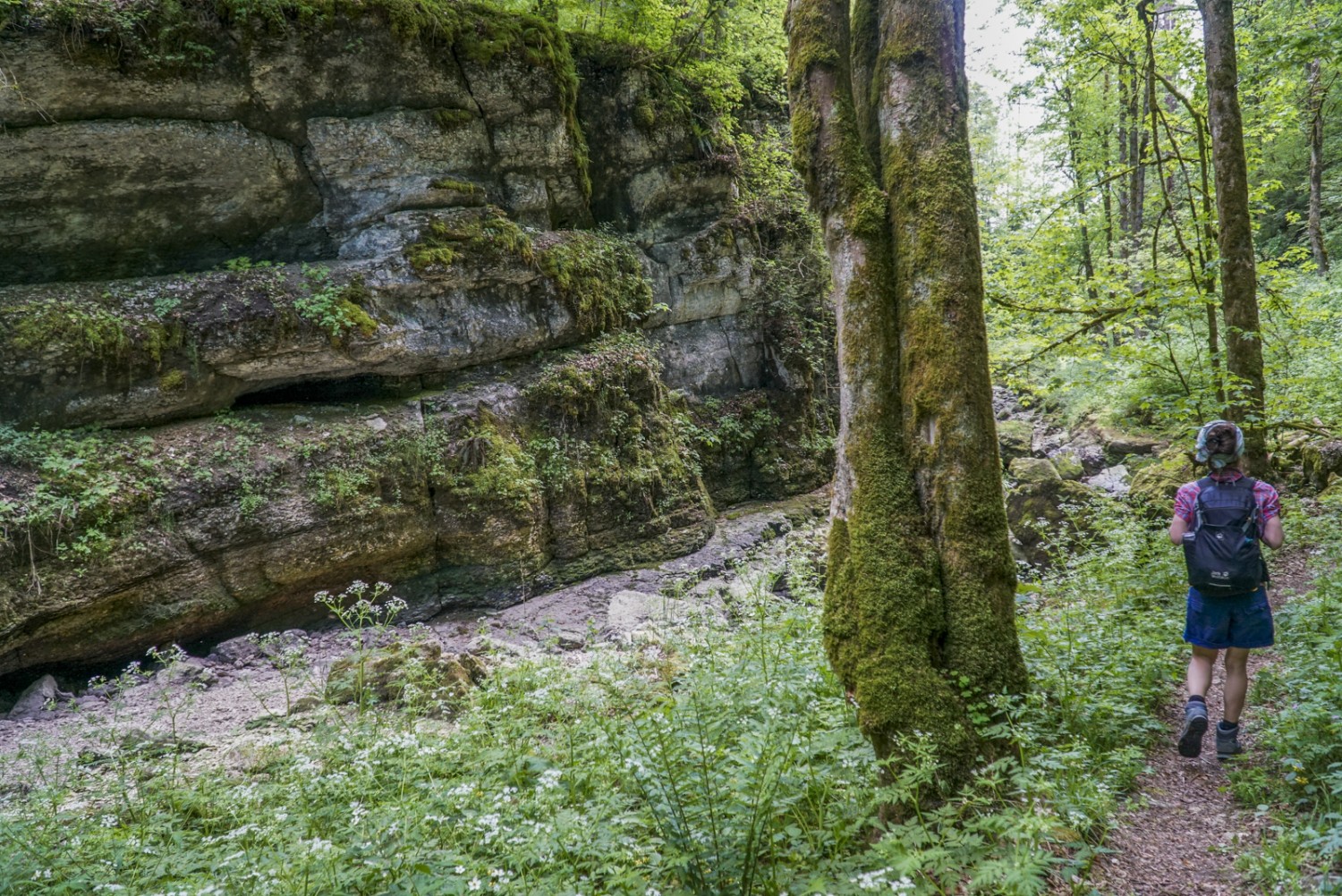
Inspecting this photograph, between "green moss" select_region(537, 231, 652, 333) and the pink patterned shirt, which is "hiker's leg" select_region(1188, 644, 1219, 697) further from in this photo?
"green moss" select_region(537, 231, 652, 333)

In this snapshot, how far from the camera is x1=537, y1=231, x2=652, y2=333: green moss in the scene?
41.6 ft

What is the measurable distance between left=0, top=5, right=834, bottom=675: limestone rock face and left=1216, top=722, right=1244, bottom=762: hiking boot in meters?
9.33

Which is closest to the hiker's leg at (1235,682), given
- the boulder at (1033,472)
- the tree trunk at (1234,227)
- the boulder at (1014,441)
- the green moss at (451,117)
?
the tree trunk at (1234,227)

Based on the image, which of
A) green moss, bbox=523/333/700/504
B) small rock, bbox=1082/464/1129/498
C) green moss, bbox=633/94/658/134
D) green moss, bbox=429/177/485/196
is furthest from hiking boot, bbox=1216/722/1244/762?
green moss, bbox=633/94/658/134

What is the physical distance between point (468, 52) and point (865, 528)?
37.7 ft

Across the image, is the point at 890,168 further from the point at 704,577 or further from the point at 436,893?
the point at 704,577

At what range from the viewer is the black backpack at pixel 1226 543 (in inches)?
154

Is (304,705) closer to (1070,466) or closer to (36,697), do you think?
(36,697)

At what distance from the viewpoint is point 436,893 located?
2.25 meters

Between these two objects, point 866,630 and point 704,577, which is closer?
point 866,630

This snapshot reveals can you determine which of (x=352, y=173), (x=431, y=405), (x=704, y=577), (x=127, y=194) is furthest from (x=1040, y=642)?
(x=127, y=194)

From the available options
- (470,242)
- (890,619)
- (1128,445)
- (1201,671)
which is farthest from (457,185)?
(1128,445)

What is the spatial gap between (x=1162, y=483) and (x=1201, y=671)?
21.0 ft

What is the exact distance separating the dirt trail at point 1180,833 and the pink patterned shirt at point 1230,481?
47.0 inches
